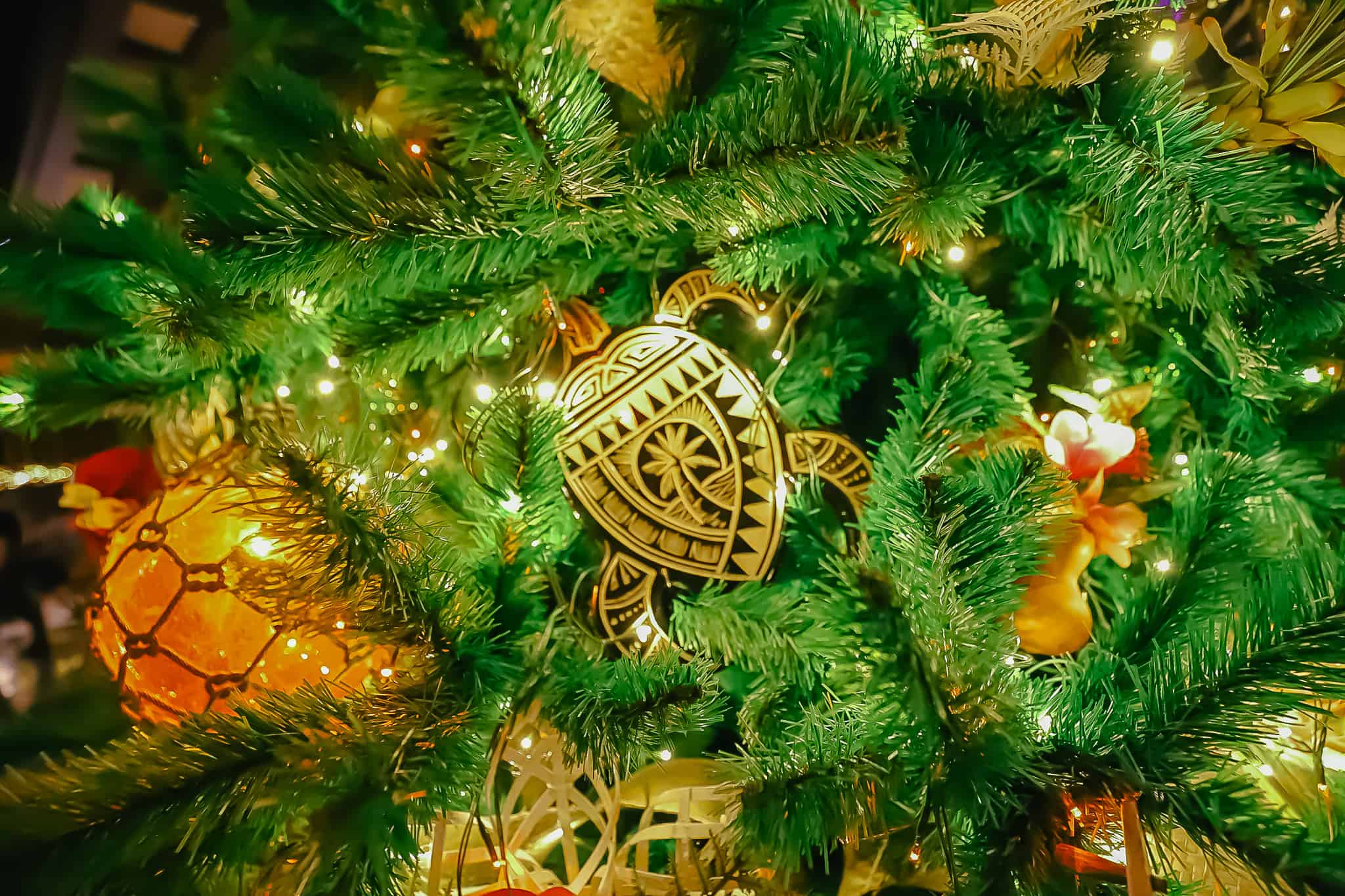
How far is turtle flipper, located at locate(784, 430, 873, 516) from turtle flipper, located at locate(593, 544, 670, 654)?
145 mm

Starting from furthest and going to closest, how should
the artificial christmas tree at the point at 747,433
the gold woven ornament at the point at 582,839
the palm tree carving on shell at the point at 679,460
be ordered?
the palm tree carving on shell at the point at 679,460 → the gold woven ornament at the point at 582,839 → the artificial christmas tree at the point at 747,433

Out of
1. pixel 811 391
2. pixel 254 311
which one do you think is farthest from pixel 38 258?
pixel 811 391

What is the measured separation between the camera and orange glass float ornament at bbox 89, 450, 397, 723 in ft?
1.50

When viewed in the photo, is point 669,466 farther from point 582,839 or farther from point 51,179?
point 51,179

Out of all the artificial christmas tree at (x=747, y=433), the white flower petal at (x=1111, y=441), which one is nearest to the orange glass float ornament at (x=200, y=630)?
the artificial christmas tree at (x=747, y=433)

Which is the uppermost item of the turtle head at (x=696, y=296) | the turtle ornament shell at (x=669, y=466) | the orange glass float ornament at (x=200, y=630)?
the turtle head at (x=696, y=296)

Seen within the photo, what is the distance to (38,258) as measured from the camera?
0.45 metres

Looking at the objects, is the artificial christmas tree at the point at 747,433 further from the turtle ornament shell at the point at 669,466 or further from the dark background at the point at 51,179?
the dark background at the point at 51,179

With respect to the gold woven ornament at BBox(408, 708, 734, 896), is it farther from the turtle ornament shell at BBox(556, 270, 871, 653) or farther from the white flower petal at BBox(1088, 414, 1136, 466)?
the white flower petal at BBox(1088, 414, 1136, 466)

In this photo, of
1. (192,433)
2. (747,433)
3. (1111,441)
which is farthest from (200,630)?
(1111,441)

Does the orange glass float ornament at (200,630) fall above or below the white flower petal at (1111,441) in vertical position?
below

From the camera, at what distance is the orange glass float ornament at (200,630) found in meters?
0.46

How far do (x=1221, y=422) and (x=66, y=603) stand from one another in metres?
1.21

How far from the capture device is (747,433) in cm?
54
